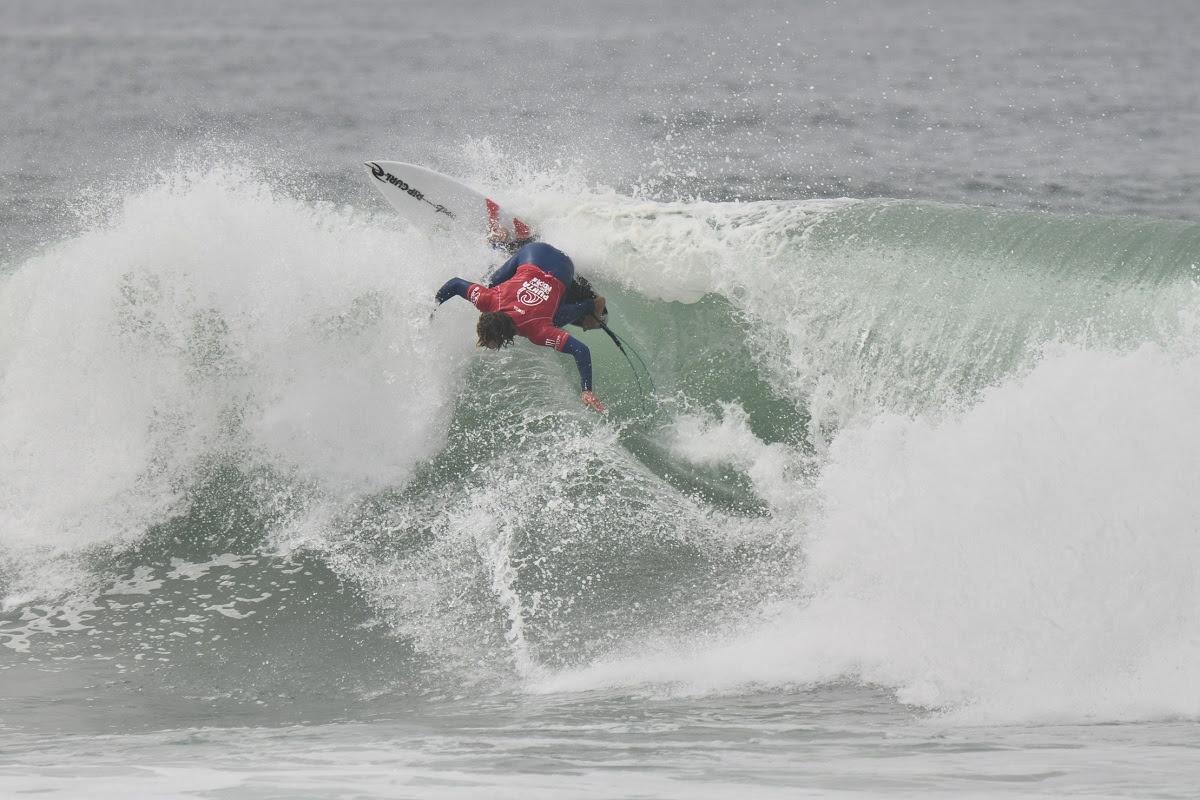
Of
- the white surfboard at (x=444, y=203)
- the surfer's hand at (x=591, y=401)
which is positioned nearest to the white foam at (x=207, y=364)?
the white surfboard at (x=444, y=203)

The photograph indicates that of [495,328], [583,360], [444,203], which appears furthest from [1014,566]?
[444,203]

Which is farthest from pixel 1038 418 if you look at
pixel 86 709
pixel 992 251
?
pixel 86 709

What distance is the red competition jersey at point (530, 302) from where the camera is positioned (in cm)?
A: 696

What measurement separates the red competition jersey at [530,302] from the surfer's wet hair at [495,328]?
7.1 inches

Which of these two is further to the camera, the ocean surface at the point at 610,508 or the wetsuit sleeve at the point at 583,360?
the wetsuit sleeve at the point at 583,360

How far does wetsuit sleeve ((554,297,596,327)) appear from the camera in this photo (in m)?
7.37

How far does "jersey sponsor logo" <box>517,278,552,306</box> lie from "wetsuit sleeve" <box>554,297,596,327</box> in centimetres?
21

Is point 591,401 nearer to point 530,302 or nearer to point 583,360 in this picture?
point 583,360

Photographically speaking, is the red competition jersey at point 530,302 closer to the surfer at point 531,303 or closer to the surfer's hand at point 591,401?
the surfer at point 531,303

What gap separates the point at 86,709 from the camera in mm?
5477

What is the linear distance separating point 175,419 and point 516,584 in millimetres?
2926

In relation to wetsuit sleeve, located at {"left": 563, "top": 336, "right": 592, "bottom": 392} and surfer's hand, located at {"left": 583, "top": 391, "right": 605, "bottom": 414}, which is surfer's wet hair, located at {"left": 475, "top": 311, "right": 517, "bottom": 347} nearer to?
wetsuit sleeve, located at {"left": 563, "top": 336, "right": 592, "bottom": 392}

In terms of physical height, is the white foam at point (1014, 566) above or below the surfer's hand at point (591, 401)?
below

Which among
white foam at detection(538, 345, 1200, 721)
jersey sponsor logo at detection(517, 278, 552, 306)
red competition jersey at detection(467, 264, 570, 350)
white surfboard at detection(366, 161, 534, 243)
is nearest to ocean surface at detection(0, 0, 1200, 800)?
white foam at detection(538, 345, 1200, 721)
